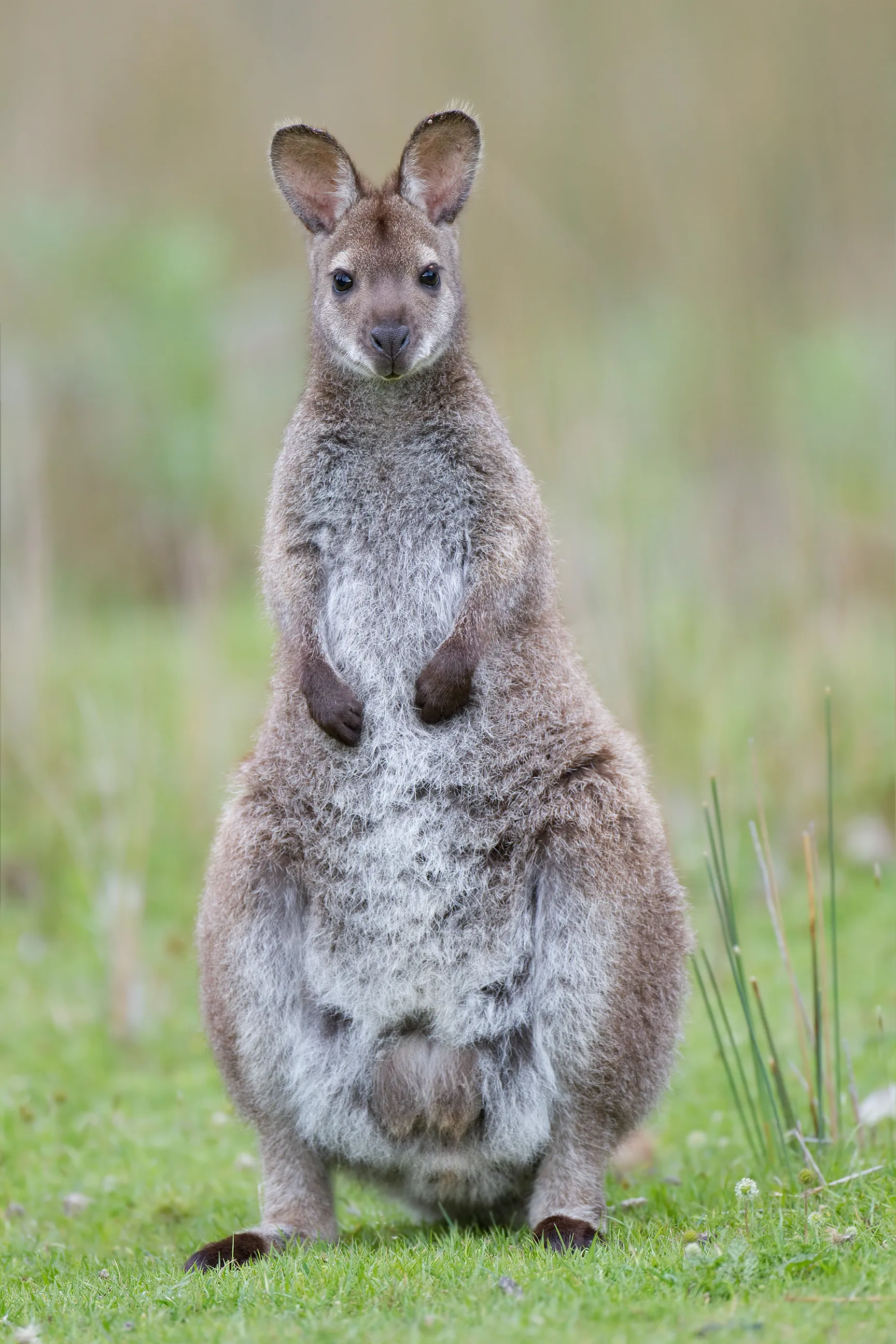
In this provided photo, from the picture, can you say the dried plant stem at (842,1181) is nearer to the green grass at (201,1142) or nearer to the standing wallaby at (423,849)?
the green grass at (201,1142)

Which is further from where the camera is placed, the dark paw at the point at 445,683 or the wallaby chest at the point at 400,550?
the wallaby chest at the point at 400,550

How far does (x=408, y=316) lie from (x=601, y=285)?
20.4ft

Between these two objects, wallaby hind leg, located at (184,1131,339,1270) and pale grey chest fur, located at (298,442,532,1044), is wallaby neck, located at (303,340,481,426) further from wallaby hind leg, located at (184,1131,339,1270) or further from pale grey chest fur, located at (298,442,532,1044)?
wallaby hind leg, located at (184,1131,339,1270)

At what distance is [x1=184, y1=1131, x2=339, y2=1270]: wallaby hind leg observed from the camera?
4.31 m

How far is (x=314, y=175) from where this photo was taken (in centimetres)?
470

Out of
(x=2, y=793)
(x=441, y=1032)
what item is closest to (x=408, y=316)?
(x=441, y=1032)

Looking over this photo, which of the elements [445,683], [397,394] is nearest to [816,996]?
[445,683]

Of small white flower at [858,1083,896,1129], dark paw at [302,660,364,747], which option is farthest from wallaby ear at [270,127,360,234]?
small white flower at [858,1083,896,1129]

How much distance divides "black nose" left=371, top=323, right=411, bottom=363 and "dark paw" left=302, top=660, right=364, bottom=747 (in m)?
0.84

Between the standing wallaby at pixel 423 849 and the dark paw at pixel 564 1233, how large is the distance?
11 mm

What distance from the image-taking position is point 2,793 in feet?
28.2

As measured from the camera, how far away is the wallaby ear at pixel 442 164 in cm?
464

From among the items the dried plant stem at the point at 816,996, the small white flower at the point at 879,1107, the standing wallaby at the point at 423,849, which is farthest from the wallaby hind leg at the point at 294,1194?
the small white flower at the point at 879,1107

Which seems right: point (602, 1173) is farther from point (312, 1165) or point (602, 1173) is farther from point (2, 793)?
point (2, 793)
